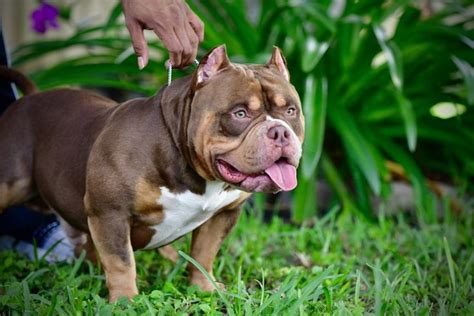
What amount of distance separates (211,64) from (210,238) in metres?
0.77

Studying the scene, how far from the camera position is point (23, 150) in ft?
10.4

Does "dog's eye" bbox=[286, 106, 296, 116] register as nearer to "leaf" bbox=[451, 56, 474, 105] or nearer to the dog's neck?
the dog's neck

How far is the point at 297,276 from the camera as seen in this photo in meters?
3.04

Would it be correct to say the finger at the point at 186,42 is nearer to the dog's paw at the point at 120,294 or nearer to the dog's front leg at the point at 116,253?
the dog's front leg at the point at 116,253

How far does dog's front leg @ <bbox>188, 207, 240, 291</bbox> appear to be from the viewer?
311 centimetres

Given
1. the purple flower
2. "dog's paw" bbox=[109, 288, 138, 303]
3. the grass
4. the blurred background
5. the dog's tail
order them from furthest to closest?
the purple flower < the blurred background < the dog's tail < "dog's paw" bbox=[109, 288, 138, 303] < the grass

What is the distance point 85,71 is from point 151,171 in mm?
2280

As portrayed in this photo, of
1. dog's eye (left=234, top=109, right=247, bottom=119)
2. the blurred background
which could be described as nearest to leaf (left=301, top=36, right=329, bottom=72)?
the blurred background

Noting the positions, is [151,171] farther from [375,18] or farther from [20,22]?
[20,22]

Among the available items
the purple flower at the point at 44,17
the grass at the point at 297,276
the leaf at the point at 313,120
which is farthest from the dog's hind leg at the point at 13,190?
the purple flower at the point at 44,17

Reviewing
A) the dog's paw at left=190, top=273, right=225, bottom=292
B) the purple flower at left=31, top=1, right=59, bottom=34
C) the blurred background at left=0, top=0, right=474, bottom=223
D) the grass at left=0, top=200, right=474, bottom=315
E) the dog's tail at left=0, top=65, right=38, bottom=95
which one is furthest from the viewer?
the purple flower at left=31, top=1, right=59, bottom=34

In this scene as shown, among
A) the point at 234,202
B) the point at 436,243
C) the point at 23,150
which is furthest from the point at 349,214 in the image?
the point at 23,150

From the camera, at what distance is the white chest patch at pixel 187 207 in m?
2.79

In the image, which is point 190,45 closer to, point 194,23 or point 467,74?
point 194,23
